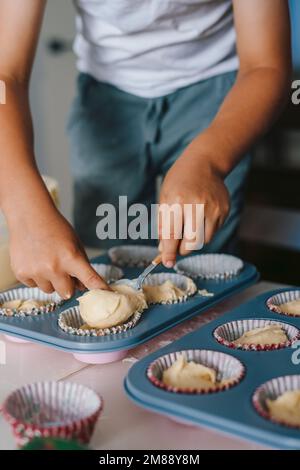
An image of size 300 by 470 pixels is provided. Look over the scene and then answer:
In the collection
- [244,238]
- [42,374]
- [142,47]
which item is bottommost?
[244,238]

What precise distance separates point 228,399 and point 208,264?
534 millimetres

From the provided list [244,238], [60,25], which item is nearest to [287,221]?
[244,238]

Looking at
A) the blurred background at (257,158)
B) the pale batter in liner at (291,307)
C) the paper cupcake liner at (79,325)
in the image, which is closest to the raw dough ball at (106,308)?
the paper cupcake liner at (79,325)

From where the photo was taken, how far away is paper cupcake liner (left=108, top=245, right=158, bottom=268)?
131 cm

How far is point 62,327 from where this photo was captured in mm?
992

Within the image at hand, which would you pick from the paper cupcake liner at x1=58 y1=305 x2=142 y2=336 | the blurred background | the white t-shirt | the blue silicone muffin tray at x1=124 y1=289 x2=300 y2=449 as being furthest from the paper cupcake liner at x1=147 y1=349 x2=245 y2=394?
the blurred background

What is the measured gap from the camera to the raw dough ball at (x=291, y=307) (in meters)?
1.06

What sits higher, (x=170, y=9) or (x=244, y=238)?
(x=170, y=9)

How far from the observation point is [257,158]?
221 centimetres

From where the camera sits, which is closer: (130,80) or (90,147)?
(130,80)

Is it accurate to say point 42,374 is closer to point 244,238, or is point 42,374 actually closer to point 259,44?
point 259,44

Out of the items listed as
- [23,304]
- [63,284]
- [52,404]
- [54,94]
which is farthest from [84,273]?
[54,94]

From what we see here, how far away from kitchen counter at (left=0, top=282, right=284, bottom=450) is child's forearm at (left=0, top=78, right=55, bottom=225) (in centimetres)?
21

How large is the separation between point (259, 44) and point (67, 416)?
731mm
